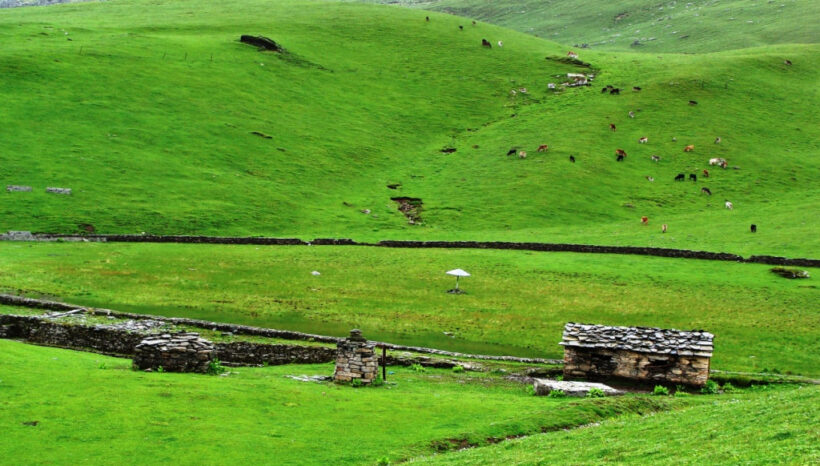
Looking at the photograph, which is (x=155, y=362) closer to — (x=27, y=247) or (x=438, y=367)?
(x=438, y=367)

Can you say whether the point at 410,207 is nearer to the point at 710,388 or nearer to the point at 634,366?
the point at 634,366

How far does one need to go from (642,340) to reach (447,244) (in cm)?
3491

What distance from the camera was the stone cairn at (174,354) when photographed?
93.4ft

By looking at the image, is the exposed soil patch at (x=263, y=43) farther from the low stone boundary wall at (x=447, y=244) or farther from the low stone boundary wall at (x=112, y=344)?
the low stone boundary wall at (x=112, y=344)

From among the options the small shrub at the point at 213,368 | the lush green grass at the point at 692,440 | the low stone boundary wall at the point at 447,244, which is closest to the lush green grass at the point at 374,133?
the low stone boundary wall at the point at 447,244

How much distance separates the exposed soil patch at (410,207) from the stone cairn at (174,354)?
5457 centimetres

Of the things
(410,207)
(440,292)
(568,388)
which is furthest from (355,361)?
(410,207)

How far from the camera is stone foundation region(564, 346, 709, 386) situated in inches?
1399

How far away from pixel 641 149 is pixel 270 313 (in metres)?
73.2

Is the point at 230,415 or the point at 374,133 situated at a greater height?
the point at 374,133

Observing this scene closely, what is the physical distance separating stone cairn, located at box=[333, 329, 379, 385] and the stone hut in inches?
424

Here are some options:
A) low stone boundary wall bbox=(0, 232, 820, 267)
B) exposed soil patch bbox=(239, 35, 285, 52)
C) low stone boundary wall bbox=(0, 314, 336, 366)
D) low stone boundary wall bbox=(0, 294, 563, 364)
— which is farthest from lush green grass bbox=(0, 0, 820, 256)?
low stone boundary wall bbox=(0, 314, 336, 366)

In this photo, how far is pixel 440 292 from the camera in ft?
180

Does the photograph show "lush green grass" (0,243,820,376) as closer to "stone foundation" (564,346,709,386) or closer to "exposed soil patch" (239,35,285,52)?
"stone foundation" (564,346,709,386)
